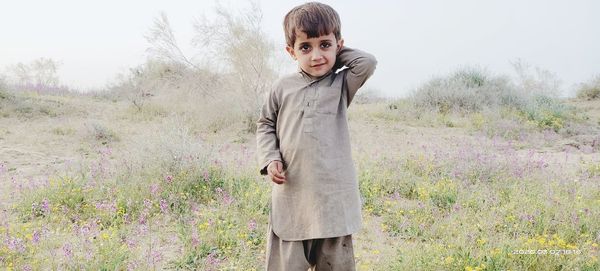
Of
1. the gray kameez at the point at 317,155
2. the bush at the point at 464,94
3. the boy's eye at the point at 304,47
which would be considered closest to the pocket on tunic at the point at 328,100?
the gray kameez at the point at 317,155

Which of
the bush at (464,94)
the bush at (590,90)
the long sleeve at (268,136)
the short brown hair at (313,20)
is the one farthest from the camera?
the bush at (590,90)

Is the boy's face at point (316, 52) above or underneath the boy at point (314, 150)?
above

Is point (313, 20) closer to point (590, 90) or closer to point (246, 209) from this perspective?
point (246, 209)

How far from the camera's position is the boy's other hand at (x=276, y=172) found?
192 cm

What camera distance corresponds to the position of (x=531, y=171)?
5.26 meters

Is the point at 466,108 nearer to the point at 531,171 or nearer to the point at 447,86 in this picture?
the point at 447,86

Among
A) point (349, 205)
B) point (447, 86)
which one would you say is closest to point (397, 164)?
point (349, 205)

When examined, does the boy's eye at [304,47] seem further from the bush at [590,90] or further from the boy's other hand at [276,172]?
the bush at [590,90]

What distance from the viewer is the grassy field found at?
294 cm

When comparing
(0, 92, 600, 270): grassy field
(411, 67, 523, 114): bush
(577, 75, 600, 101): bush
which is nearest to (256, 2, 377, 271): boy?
(0, 92, 600, 270): grassy field

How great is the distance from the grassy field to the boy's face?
61.2 inches

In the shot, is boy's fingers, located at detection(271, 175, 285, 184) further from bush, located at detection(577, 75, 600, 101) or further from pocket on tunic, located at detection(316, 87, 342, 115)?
bush, located at detection(577, 75, 600, 101)

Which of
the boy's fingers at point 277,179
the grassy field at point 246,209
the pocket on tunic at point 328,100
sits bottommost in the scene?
the grassy field at point 246,209

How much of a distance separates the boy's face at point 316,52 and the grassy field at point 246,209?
5.10ft
